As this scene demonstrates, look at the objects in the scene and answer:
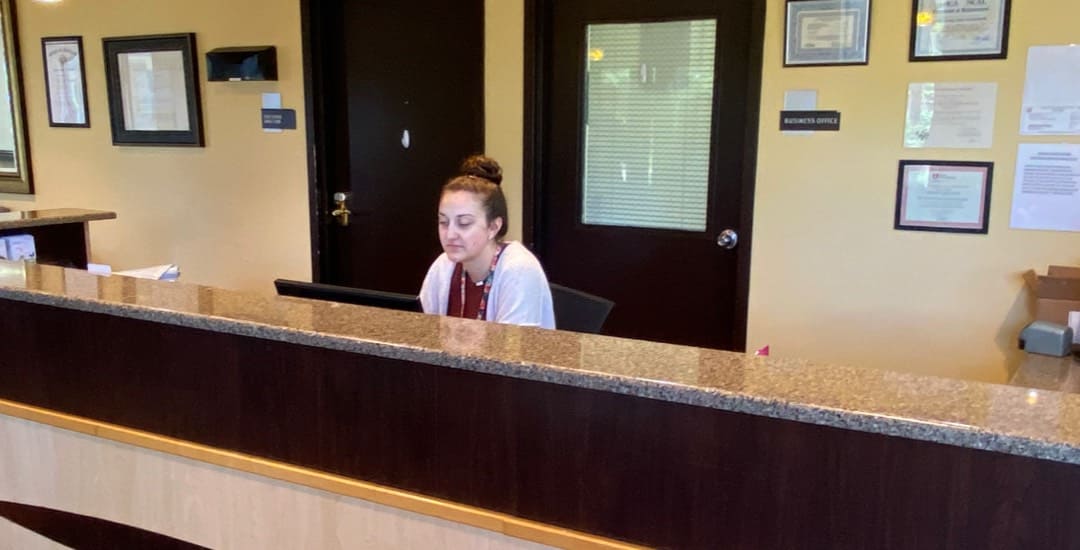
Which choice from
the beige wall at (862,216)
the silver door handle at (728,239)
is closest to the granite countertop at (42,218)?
the beige wall at (862,216)

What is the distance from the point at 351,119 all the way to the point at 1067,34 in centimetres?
286

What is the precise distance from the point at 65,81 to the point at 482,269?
3.58 meters

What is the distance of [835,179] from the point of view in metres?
3.05

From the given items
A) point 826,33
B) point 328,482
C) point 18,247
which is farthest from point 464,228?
point 18,247

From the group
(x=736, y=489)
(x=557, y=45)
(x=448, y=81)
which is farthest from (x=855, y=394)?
(x=448, y=81)

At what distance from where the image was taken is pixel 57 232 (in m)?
3.18

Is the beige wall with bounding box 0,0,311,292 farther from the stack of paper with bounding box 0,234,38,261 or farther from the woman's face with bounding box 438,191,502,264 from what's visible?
the woman's face with bounding box 438,191,502,264

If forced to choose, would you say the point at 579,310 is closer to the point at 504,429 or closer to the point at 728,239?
the point at 504,429

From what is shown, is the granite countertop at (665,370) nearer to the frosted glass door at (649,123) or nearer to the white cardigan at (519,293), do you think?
the white cardigan at (519,293)

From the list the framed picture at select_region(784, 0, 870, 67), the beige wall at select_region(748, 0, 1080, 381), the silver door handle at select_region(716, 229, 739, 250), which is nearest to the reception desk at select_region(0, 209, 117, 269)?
the silver door handle at select_region(716, 229, 739, 250)

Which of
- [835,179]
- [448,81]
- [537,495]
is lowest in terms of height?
[537,495]

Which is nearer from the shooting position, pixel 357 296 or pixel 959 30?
pixel 357 296

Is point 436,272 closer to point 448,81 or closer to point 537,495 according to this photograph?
point 537,495

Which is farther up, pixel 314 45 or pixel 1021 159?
pixel 314 45
